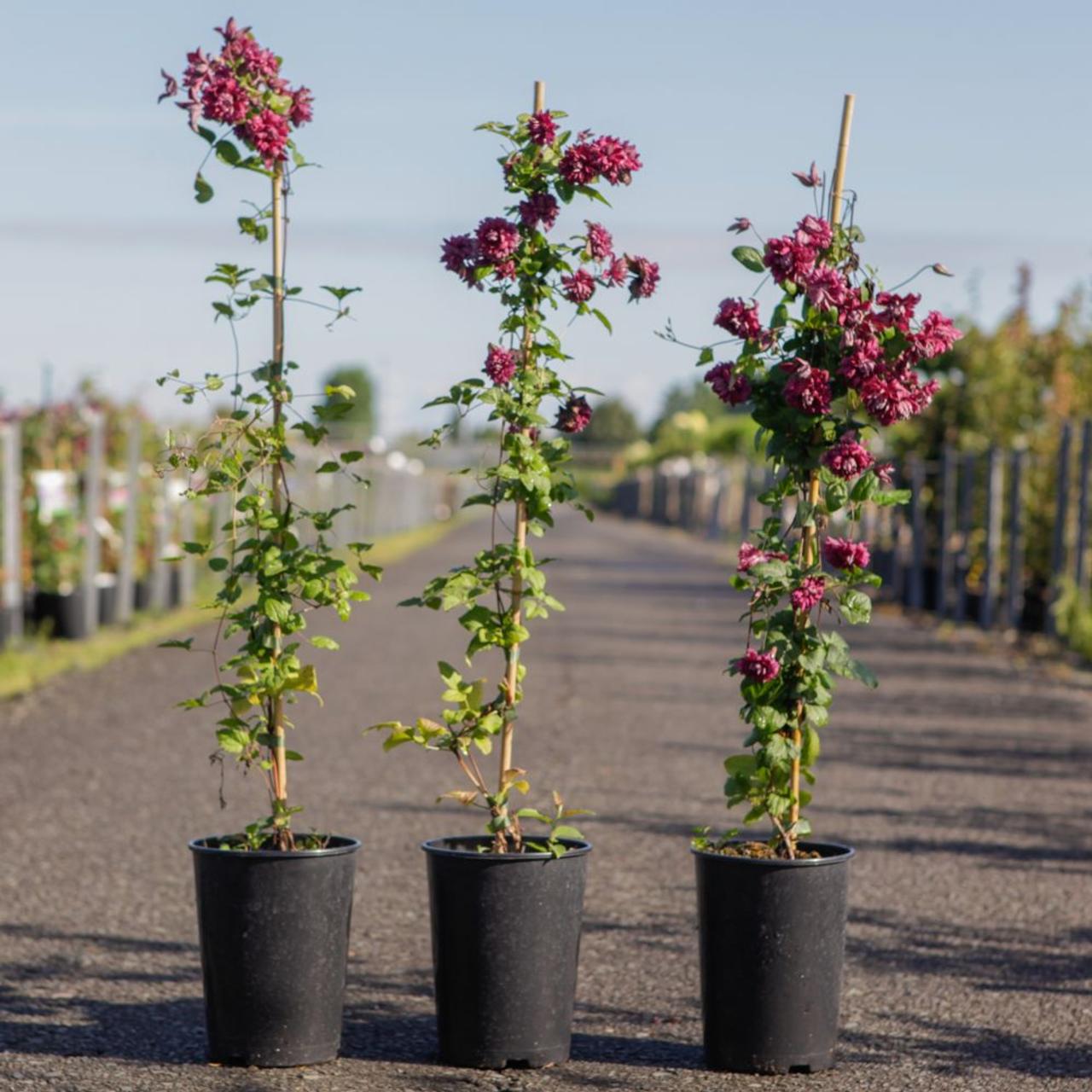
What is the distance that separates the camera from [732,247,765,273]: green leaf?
4.48 meters

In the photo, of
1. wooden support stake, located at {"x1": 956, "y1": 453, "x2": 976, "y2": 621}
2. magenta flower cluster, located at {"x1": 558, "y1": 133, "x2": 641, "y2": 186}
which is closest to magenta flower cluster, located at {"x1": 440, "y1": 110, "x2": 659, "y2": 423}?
magenta flower cluster, located at {"x1": 558, "y1": 133, "x2": 641, "y2": 186}

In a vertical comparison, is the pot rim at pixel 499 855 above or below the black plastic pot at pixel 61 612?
above

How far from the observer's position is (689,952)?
5770mm

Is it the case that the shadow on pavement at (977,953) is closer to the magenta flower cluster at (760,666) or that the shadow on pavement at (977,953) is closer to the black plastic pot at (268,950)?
the magenta flower cluster at (760,666)

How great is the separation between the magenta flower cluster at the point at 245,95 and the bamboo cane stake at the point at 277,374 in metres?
0.11

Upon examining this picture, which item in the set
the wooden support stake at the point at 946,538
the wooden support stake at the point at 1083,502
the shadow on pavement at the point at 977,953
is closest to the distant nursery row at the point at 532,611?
the shadow on pavement at the point at 977,953

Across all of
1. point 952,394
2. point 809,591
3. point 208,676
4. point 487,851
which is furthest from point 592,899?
point 952,394

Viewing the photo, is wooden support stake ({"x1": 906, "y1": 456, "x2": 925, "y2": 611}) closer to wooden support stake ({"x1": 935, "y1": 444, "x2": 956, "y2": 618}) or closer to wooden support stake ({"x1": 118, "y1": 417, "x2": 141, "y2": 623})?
wooden support stake ({"x1": 935, "y1": 444, "x2": 956, "y2": 618})

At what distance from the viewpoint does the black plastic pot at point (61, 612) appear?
15.3 m

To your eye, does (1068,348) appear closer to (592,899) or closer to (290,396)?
(592,899)

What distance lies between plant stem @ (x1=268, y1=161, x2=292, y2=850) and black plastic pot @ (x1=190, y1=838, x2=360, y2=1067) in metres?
0.24

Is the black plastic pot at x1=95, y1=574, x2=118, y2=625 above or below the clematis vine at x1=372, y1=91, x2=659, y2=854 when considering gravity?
below

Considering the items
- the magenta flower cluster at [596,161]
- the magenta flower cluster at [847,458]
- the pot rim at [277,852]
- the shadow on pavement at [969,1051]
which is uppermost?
the magenta flower cluster at [596,161]

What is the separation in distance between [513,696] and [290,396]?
0.90 meters
